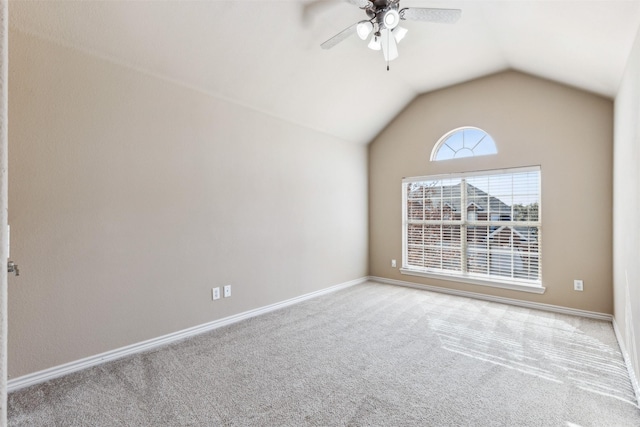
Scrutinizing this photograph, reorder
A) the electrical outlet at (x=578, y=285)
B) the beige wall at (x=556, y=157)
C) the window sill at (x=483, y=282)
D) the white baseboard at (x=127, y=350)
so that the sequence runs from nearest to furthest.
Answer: the white baseboard at (x=127, y=350) < the beige wall at (x=556, y=157) < the electrical outlet at (x=578, y=285) < the window sill at (x=483, y=282)

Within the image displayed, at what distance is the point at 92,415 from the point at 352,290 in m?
3.36

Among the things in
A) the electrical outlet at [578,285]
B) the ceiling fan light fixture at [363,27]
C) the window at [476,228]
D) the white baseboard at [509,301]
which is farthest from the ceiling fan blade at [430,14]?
the white baseboard at [509,301]

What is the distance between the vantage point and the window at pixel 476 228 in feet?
12.6

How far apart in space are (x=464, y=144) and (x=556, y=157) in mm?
1089

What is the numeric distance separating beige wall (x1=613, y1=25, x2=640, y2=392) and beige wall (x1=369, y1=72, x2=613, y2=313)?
275 millimetres

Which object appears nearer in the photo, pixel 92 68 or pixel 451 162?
pixel 92 68

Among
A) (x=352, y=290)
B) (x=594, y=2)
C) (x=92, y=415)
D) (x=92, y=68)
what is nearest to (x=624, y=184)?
(x=594, y=2)

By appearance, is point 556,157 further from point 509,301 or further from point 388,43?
point 388,43

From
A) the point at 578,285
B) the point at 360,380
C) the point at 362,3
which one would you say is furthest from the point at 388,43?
the point at 578,285

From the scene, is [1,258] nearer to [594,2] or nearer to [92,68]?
[92,68]

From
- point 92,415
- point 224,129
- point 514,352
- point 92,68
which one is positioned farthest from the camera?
point 224,129

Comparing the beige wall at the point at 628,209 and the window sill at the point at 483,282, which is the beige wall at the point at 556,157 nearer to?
the window sill at the point at 483,282

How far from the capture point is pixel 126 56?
2514 mm

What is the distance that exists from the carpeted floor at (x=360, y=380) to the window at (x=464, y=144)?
222cm
